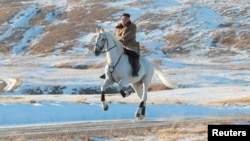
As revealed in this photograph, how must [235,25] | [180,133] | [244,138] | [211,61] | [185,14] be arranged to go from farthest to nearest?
[185,14] → [235,25] → [211,61] → [180,133] → [244,138]

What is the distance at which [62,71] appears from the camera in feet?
258

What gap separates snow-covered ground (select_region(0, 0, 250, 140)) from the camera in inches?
1035

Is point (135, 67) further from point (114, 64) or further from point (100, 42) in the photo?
point (100, 42)

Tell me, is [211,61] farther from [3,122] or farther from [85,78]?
[3,122]

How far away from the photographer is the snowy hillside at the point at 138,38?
73.0m

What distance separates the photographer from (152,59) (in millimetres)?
101625

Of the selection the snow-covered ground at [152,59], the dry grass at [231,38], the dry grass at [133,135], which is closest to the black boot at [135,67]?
the dry grass at [133,135]

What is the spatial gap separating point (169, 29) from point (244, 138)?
13153 centimetres

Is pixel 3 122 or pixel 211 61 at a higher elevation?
pixel 3 122

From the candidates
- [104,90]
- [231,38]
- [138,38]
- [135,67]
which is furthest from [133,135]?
[138,38]

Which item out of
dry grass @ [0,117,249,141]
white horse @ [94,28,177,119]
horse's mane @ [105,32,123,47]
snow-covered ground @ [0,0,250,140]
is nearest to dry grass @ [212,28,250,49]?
snow-covered ground @ [0,0,250,140]

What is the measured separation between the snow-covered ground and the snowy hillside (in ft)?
0.65

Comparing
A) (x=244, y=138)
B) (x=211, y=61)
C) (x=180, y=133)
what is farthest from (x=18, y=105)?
(x=211, y=61)

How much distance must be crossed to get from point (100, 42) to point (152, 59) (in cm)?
8439
